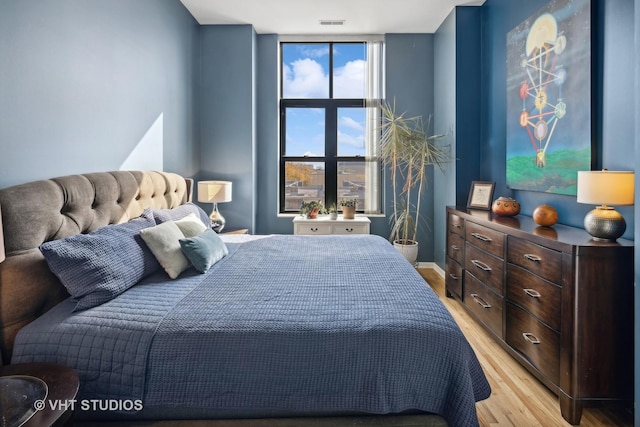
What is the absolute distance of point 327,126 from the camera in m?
4.70

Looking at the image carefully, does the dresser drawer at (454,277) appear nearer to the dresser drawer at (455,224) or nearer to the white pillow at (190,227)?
the dresser drawer at (455,224)

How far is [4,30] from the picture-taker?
1630 millimetres

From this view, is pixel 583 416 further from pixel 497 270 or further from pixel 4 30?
pixel 4 30

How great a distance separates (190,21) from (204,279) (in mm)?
3148

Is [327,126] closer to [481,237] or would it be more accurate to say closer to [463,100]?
[463,100]

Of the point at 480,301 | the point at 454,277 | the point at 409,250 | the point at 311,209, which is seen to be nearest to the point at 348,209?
the point at 311,209

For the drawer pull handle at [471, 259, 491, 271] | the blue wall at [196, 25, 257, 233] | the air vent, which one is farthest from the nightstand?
the air vent

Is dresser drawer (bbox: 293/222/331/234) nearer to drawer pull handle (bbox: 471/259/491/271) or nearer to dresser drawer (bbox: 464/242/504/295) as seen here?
dresser drawer (bbox: 464/242/504/295)

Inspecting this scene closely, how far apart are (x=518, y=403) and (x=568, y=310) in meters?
0.55

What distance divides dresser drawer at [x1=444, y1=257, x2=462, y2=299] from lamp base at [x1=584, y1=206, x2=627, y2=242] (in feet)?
4.64

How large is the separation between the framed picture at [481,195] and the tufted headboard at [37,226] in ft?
9.34

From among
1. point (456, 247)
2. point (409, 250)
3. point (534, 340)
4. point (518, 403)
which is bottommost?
point (518, 403)

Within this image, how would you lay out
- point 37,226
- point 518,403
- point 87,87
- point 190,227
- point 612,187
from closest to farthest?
point 37,226
point 612,187
point 518,403
point 87,87
point 190,227

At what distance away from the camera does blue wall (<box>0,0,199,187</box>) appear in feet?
5.59
